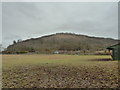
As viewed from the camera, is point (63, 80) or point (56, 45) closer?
point (63, 80)

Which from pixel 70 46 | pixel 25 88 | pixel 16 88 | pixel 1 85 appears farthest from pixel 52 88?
pixel 70 46

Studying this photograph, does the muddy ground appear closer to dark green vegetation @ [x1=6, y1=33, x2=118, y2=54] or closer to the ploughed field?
the ploughed field

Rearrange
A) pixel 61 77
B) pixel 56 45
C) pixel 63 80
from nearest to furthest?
pixel 63 80 < pixel 61 77 < pixel 56 45

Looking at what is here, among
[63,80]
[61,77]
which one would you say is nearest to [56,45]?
[61,77]

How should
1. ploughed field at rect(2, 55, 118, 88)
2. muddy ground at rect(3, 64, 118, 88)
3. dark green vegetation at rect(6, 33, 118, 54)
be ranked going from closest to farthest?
1. muddy ground at rect(3, 64, 118, 88)
2. ploughed field at rect(2, 55, 118, 88)
3. dark green vegetation at rect(6, 33, 118, 54)

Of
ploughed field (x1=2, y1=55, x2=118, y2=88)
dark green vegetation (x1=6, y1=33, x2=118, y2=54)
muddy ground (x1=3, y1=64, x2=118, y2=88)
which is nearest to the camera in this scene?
muddy ground (x1=3, y1=64, x2=118, y2=88)

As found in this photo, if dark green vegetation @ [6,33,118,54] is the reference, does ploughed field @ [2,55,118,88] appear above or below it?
below

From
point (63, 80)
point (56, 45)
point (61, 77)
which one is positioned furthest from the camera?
point (56, 45)

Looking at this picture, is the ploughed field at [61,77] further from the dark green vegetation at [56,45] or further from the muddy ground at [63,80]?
the dark green vegetation at [56,45]

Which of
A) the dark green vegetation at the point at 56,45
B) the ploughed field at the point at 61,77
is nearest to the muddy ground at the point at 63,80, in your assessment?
the ploughed field at the point at 61,77

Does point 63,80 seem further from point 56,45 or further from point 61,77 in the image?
point 56,45

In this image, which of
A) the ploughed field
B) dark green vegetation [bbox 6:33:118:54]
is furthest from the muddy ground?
dark green vegetation [bbox 6:33:118:54]

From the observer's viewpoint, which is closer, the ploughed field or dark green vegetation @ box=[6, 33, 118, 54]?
the ploughed field

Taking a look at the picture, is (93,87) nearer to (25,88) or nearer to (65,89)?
(65,89)
